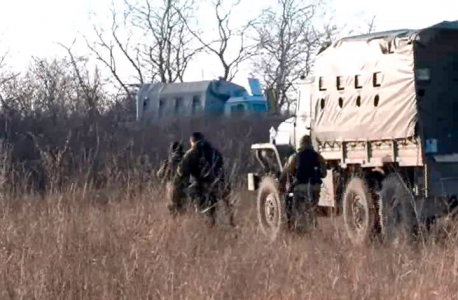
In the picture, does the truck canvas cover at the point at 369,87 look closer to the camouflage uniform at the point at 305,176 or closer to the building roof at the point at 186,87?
the camouflage uniform at the point at 305,176

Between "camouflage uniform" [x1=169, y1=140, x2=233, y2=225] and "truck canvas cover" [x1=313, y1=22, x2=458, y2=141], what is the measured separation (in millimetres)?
1861

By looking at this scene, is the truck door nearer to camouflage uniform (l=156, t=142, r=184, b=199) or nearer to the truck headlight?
camouflage uniform (l=156, t=142, r=184, b=199)

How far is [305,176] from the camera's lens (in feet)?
→ 45.3

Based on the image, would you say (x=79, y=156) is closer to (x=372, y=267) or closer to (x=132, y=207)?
(x=132, y=207)

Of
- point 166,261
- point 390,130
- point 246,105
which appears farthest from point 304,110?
point 246,105

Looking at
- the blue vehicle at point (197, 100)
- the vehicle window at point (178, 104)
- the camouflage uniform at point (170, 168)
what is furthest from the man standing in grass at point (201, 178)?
the vehicle window at point (178, 104)

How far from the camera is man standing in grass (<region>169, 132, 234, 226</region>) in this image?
13.4m

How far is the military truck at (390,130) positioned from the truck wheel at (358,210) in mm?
14

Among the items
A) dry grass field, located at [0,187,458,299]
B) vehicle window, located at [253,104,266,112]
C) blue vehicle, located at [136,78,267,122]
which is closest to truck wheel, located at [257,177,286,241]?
dry grass field, located at [0,187,458,299]

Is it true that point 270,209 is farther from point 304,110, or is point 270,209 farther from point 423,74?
point 423,74

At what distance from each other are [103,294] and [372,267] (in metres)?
2.62

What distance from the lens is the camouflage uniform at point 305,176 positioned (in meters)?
13.8

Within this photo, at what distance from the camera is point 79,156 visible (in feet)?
41.5

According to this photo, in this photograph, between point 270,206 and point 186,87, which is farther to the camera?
point 186,87
